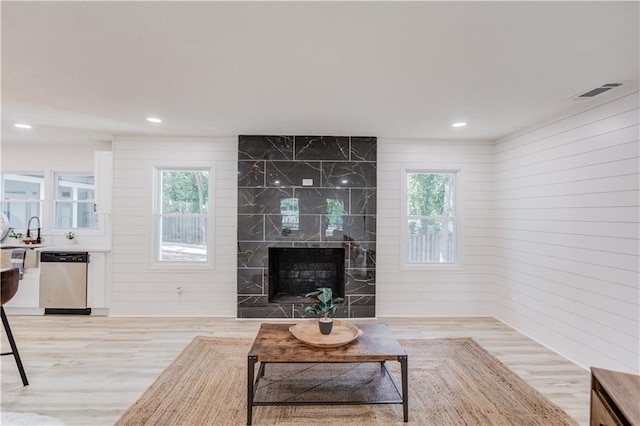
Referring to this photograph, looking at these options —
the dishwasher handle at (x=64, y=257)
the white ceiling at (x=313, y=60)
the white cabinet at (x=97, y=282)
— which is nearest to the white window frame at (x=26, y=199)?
the dishwasher handle at (x=64, y=257)

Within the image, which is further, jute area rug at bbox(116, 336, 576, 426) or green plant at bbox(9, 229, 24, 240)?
green plant at bbox(9, 229, 24, 240)

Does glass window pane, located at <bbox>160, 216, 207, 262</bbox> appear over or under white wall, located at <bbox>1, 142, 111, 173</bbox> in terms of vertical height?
under

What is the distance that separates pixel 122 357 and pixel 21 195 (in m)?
3.87

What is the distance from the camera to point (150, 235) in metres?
4.66

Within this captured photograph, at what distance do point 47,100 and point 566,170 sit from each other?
5416 millimetres

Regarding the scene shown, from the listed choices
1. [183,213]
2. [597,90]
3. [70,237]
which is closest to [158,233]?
[183,213]

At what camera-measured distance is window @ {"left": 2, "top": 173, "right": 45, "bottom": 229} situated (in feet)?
17.0

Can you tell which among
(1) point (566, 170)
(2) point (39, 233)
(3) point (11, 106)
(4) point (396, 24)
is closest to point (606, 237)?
(1) point (566, 170)

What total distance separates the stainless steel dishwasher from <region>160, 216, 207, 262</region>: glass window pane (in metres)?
1.09

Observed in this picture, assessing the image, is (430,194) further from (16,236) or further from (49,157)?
(16,236)

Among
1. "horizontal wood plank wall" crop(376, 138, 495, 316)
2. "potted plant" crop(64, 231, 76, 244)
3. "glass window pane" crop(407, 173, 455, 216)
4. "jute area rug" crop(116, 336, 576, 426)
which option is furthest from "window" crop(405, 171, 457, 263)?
"potted plant" crop(64, 231, 76, 244)

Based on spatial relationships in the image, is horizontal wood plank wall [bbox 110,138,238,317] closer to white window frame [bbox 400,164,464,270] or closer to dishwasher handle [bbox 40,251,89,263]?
dishwasher handle [bbox 40,251,89,263]

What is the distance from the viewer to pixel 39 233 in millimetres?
5082

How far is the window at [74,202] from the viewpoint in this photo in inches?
204
